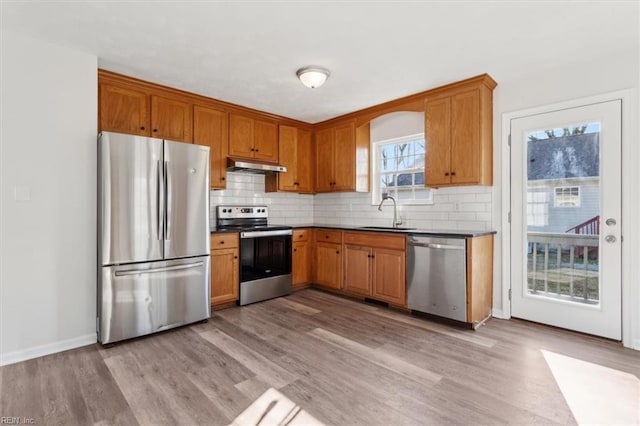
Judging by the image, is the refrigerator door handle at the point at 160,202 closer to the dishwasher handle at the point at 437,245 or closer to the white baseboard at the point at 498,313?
the dishwasher handle at the point at 437,245

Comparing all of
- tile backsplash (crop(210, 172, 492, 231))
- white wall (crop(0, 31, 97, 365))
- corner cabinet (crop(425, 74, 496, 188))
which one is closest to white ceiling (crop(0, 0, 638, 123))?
corner cabinet (crop(425, 74, 496, 188))

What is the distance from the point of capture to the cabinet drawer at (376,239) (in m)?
3.53

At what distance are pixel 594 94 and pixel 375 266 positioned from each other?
2627 mm

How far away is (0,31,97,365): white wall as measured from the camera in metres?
2.41

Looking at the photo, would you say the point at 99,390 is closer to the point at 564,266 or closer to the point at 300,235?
the point at 300,235

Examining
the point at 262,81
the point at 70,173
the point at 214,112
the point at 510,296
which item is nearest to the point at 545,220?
the point at 510,296

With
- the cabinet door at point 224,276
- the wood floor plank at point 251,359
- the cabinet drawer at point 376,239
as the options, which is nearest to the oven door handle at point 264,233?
the cabinet door at point 224,276

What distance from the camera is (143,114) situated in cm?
330

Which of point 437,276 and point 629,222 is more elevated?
point 629,222

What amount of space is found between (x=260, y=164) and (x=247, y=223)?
0.84 m

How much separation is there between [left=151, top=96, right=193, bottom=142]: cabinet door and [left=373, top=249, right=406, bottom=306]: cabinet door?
2.60 metres

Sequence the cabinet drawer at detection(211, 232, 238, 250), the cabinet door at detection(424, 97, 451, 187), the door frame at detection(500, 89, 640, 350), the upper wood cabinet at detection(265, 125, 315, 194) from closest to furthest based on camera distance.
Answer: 1. the door frame at detection(500, 89, 640, 350)
2. the cabinet door at detection(424, 97, 451, 187)
3. the cabinet drawer at detection(211, 232, 238, 250)
4. the upper wood cabinet at detection(265, 125, 315, 194)

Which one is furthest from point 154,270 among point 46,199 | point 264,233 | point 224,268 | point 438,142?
point 438,142

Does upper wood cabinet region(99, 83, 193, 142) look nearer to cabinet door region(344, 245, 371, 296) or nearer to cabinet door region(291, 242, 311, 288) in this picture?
cabinet door region(291, 242, 311, 288)
